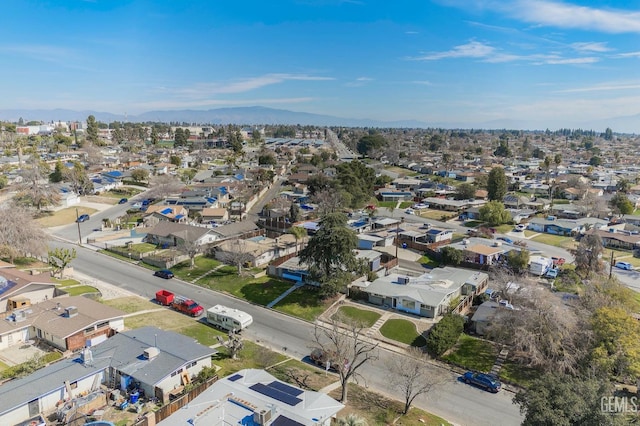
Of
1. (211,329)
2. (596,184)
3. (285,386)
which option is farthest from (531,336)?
(596,184)

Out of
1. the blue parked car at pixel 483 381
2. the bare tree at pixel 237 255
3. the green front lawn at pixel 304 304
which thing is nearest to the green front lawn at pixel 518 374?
the blue parked car at pixel 483 381

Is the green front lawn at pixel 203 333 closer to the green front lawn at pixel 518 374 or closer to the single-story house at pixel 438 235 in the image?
the green front lawn at pixel 518 374

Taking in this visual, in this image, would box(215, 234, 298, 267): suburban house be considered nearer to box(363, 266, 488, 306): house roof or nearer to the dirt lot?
box(363, 266, 488, 306): house roof

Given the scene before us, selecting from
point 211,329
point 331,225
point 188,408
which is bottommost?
point 211,329

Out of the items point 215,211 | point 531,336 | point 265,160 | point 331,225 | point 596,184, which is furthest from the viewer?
point 265,160

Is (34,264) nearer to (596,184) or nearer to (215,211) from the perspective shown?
(215,211)

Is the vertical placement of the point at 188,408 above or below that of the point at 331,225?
below

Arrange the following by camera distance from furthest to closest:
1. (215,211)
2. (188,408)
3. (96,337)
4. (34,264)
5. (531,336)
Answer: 1. (215,211)
2. (34,264)
3. (96,337)
4. (531,336)
5. (188,408)
